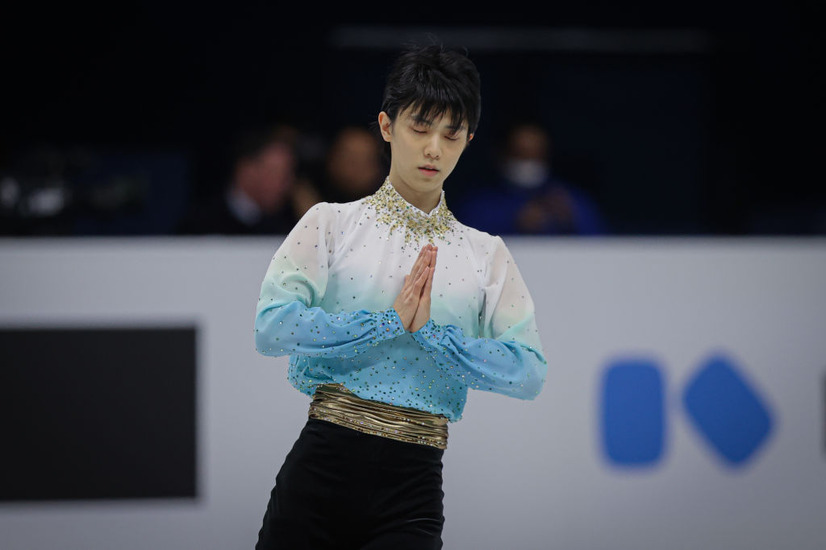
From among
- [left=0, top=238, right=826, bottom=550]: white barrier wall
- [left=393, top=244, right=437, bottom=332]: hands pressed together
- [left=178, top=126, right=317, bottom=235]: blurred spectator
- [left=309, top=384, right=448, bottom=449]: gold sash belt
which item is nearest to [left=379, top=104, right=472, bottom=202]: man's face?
[left=393, top=244, right=437, bottom=332]: hands pressed together

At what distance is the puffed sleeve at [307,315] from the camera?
186cm

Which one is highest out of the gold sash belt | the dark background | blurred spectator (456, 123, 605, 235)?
the dark background

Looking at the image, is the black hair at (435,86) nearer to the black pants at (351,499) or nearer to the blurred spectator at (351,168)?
the black pants at (351,499)

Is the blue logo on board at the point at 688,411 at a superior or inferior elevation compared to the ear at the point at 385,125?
inferior

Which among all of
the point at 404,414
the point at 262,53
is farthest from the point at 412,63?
the point at 262,53

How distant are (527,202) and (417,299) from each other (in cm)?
260

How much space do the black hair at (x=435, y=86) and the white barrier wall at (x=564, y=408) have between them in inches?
61.1

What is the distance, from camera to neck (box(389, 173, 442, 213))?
2043mm

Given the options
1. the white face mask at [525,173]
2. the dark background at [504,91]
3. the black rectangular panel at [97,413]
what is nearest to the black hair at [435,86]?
the black rectangular panel at [97,413]

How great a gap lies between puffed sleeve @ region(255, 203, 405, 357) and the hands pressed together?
0.02 meters

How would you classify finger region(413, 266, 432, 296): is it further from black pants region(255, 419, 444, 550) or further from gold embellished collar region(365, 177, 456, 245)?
black pants region(255, 419, 444, 550)

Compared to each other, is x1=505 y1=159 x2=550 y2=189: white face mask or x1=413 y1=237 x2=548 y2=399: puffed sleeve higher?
x1=505 y1=159 x2=550 y2=189: white face mask

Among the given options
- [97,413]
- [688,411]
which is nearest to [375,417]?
[97,413]

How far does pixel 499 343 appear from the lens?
197 centimetres
